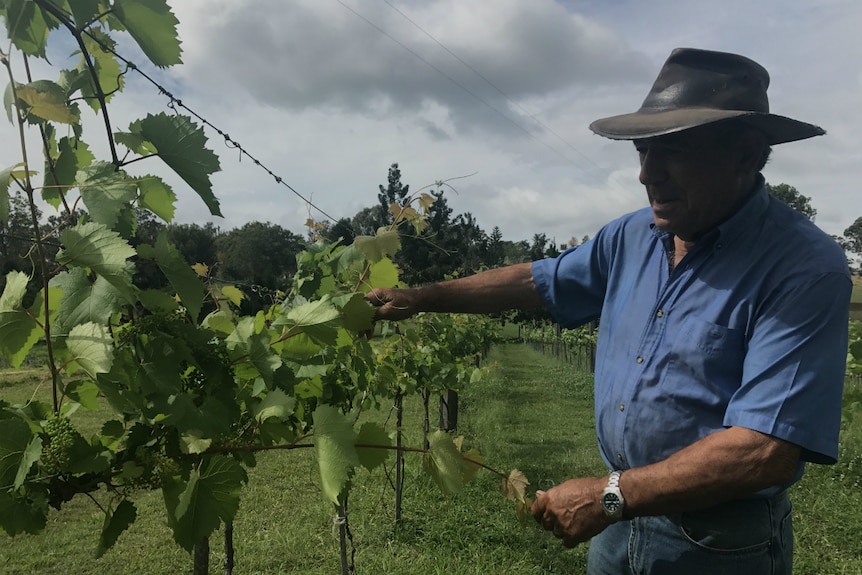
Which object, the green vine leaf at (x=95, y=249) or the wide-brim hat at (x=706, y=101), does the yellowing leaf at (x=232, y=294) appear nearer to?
the green vine leaf at (x=95, y=249)

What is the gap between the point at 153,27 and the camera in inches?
46.7

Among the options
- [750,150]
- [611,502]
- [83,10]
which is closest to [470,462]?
[611,502]

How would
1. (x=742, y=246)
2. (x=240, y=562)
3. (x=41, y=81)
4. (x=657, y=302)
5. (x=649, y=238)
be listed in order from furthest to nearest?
(x=240, y=562) < (x=649, y=238) < (x=657, y=302) < (x=742, y=246) < (x=41, y=81)

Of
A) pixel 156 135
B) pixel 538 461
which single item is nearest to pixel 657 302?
pixel 156 135

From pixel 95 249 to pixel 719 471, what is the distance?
1.49 meters

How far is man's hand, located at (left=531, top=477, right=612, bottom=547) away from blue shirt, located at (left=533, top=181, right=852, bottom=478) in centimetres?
26

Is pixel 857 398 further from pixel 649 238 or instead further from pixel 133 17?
pixel 133 17

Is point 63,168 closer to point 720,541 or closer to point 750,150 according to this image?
point 750,150

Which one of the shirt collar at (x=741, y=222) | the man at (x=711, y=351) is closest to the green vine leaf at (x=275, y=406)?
the man at (x=711, y=351)

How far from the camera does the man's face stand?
70.4 inches

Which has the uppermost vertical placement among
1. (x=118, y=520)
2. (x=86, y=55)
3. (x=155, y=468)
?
(x=86, y=55)

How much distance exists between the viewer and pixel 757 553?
1.81 m

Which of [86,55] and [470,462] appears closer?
[86,55]

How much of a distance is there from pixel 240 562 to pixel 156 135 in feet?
14.6
